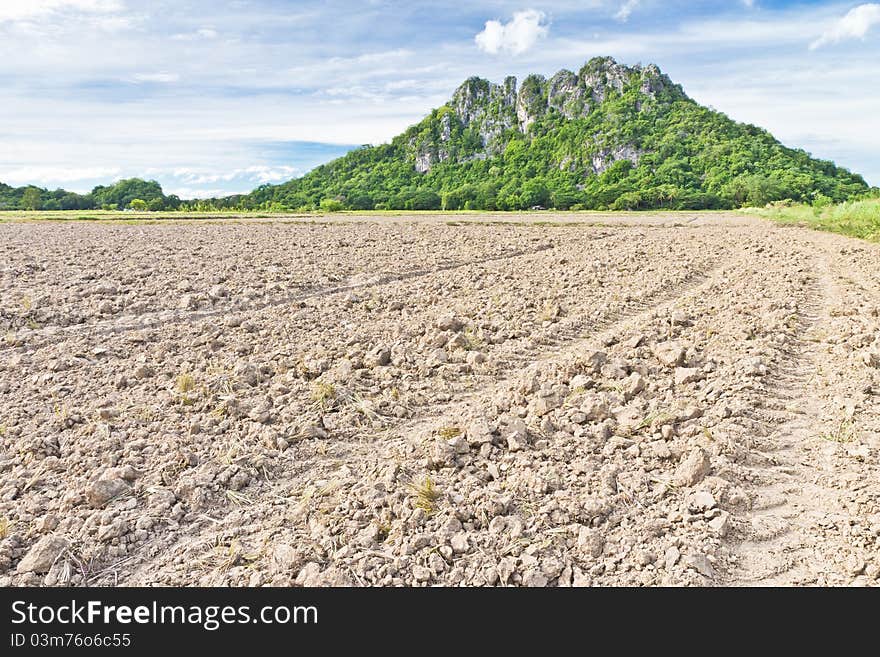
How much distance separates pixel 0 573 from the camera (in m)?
3.49

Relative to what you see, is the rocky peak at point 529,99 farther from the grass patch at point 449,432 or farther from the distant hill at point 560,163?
the grass patch at point 449,432

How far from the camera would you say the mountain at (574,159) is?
83.5 metres

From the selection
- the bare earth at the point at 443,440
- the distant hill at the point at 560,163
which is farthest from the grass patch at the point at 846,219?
the distant hill at the point at 560,163

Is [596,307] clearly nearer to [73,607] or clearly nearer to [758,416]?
[758,416]

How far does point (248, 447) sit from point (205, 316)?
531cm

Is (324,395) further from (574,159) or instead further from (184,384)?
(574,159)

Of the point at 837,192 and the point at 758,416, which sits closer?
the point at 758,416

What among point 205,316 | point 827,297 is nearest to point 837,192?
point 827,297

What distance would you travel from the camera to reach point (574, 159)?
12950cm

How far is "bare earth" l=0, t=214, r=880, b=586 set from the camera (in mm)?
3408

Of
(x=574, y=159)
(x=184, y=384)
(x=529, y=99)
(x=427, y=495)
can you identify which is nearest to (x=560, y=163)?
(x=574, y=159)

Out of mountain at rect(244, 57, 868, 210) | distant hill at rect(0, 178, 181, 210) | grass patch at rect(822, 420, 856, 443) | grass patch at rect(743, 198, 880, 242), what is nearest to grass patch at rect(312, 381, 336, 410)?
grass patch at rect(822, 420, 856, 443)

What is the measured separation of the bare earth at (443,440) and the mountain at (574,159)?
66.4 meters

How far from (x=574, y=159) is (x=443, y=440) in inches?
5218
